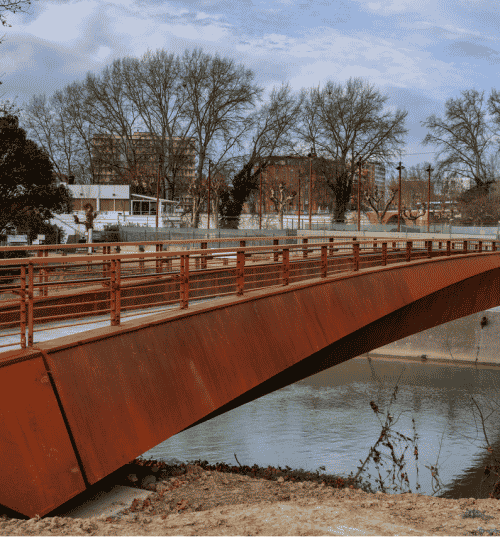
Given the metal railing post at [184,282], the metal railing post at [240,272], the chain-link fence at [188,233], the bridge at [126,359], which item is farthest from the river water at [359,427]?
the chain-link fence at [188,233]

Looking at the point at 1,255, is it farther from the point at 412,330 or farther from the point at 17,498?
the point at 17,498

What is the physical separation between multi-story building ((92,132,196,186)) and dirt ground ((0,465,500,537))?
214ft

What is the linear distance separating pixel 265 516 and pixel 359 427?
596 inches

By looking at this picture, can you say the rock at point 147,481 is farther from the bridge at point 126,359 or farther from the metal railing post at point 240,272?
the metal railing post at point 240,272

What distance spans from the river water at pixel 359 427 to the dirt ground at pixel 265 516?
550 centimetres

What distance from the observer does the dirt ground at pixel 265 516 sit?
6.07 meters

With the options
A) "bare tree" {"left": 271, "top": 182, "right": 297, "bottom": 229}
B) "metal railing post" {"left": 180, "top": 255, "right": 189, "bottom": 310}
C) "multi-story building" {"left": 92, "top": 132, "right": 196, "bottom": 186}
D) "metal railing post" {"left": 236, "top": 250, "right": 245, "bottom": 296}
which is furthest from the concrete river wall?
"multi-story building" {"left": 92, "top": 132, "right": 196, "bottom": 186}

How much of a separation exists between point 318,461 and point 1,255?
22891 mm

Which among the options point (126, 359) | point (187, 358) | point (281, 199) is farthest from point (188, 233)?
point (126, 359)

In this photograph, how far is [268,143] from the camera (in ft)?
230

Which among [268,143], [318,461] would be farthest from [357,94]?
[318,461]

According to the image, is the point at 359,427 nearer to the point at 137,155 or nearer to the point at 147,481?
the point at 147,481

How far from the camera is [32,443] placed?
6062mm

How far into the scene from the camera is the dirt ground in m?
6.07
